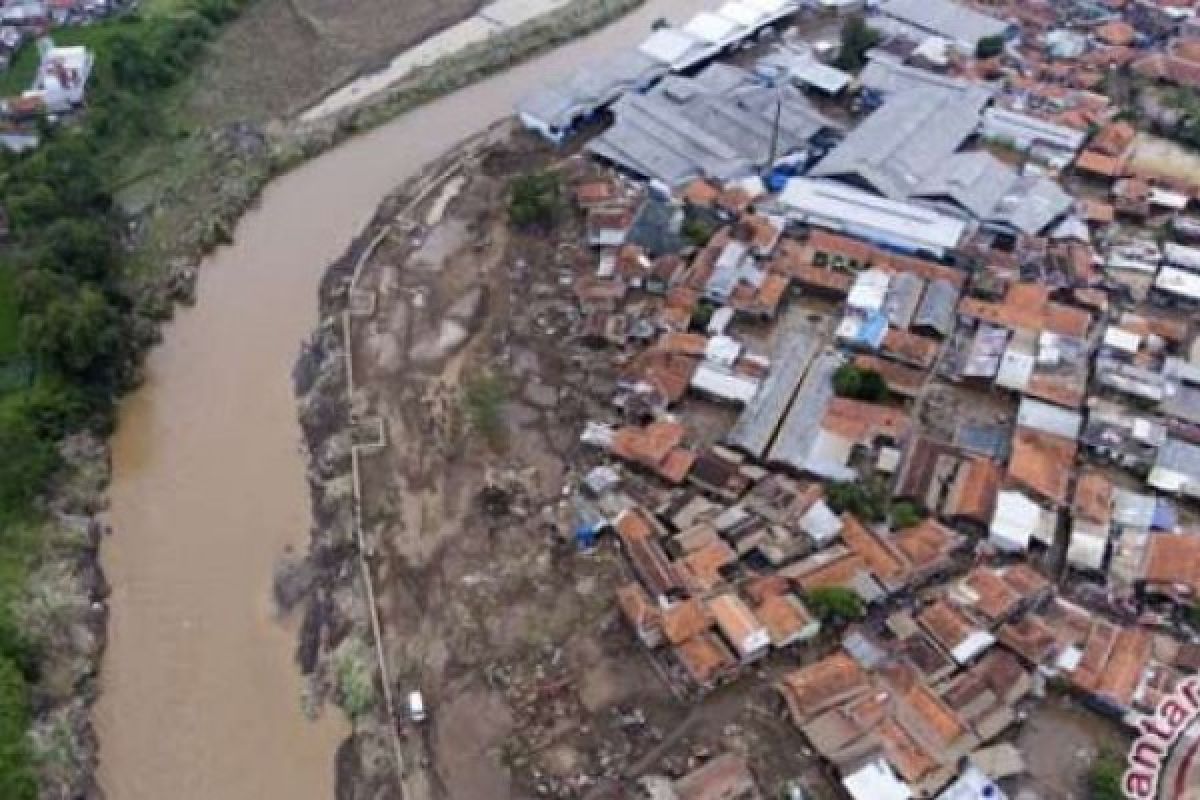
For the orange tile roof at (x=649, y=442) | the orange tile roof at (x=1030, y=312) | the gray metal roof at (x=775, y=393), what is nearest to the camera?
the orange tile roof at (x=649, y=442)

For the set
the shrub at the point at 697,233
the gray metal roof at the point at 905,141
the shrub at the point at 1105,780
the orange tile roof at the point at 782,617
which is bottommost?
the shrub at the point at 1105,780

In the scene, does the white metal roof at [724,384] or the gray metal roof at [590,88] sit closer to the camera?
the white metal roof at [724,384]

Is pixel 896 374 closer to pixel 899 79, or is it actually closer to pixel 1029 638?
pixel 1029 638

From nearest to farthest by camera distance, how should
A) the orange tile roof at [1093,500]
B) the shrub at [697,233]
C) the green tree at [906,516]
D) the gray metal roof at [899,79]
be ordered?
the orange tile roof at [1093,500]
the green tree at [906,516]
the shrub at [697,233]
the gray metal roof at [899,79]

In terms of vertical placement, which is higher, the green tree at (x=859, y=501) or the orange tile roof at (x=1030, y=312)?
the orange tile roof at (x=1030, y=312)

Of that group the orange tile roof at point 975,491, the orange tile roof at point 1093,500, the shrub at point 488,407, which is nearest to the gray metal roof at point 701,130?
the shrub at point 488,407

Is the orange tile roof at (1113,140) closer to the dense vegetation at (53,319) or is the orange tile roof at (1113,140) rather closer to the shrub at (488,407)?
the shrub at (488,407)

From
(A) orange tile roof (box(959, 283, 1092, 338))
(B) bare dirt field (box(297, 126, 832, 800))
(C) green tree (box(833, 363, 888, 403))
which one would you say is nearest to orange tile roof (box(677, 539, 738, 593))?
(B) bare dirt field (box(297, 126, 832, 800))
